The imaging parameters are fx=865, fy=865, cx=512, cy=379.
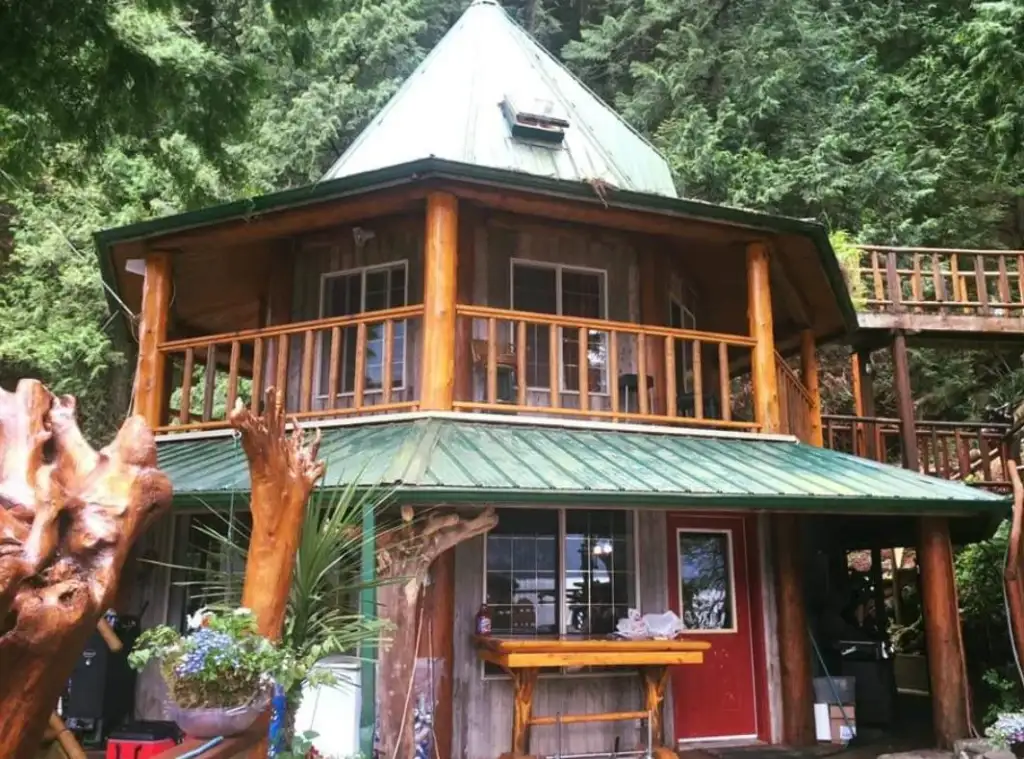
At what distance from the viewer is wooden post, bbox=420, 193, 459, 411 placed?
7418 mm

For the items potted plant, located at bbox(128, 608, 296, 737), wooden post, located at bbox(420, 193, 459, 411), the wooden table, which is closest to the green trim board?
wooden post, located at bbox(420, 193, 459, 411)

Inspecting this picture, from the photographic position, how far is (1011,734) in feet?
22.2

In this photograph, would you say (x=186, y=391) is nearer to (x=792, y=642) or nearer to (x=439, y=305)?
(x=439, y=305)

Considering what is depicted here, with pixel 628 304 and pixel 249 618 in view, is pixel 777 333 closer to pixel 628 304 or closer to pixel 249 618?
pixel 628 304

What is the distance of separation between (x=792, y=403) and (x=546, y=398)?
3.24 meters

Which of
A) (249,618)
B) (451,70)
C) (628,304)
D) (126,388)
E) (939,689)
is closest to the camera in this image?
(249,618)

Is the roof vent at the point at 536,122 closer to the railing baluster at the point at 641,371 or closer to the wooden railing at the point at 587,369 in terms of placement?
the wooden railing at the point at 587,369

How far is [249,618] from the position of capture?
3.64 meters

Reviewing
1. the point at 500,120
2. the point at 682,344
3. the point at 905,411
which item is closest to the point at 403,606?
the point at 682,344

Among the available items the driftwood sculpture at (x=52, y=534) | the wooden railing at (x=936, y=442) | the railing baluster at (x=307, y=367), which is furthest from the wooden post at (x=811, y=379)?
the driftwood sculpture at (x=52, y=534)

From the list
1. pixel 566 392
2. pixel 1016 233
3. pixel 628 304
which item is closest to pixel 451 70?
pixel 628 304

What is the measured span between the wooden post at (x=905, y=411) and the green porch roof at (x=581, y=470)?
5.25 meters

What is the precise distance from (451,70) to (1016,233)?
16.9 m

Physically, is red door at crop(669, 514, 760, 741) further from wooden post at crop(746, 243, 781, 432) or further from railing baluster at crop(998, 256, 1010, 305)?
railing baluster at crop(998, 256, 1010, 305)
